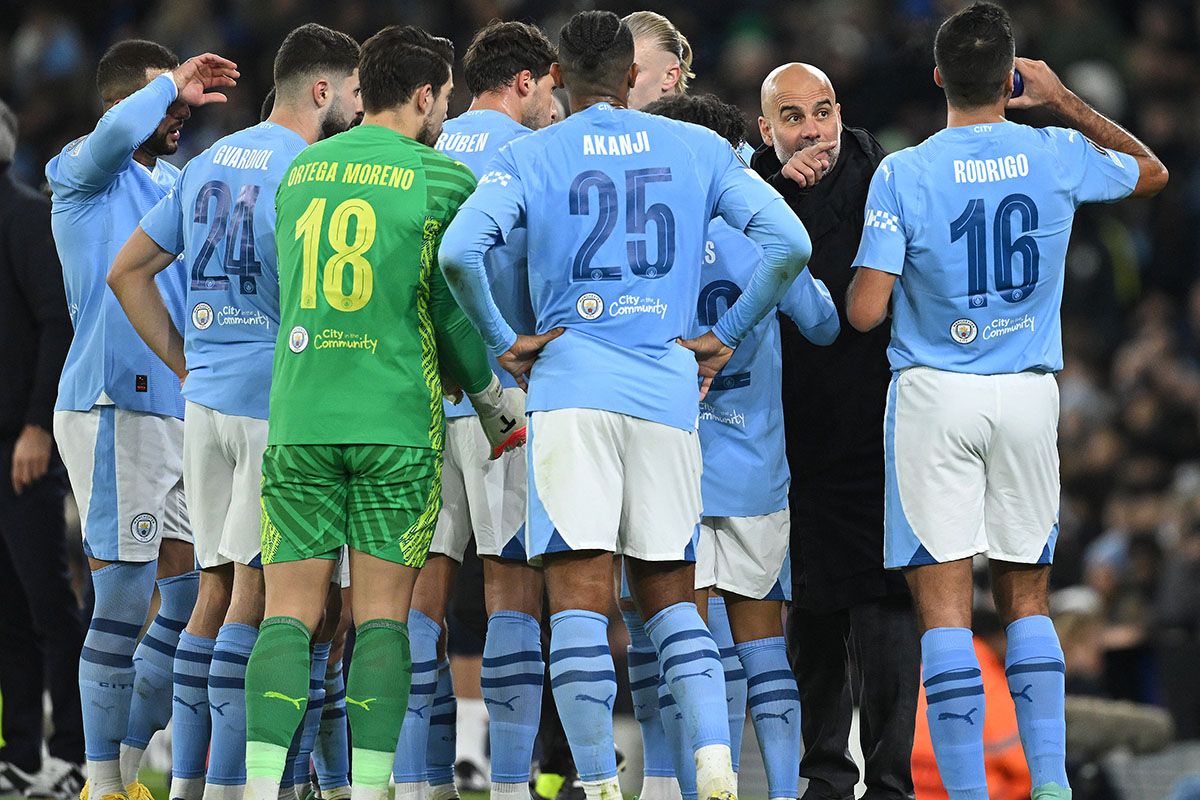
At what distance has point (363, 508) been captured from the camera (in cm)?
562

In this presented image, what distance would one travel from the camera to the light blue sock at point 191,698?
6121 millimetres

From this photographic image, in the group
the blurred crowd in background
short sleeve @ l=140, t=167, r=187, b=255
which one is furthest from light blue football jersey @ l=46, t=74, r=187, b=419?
the blurred crowd in background

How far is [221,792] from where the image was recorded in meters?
5.86

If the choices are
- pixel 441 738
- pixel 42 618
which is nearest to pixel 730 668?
pixel 441 738

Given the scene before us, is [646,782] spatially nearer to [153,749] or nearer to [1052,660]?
[1052,660]

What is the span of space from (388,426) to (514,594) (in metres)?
1.10

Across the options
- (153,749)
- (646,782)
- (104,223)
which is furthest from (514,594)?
(153,749)

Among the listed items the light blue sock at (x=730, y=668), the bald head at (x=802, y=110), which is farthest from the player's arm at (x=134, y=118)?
the light blue sock at (x=730, y=668)

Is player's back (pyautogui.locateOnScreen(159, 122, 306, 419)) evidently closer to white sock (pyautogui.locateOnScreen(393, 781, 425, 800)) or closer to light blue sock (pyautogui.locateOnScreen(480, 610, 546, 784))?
light blue sock (pyautogui.locateOnScreen(480, 610, 546, 784))

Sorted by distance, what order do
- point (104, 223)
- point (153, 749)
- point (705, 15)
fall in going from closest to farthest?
point (104, 223), point (153, 749), point (705, 15)

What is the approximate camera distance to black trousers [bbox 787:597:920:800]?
6531 mm

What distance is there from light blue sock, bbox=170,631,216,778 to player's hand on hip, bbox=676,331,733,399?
201 centimetres

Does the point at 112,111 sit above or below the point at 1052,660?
above

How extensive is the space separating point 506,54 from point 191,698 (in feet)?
8.94
